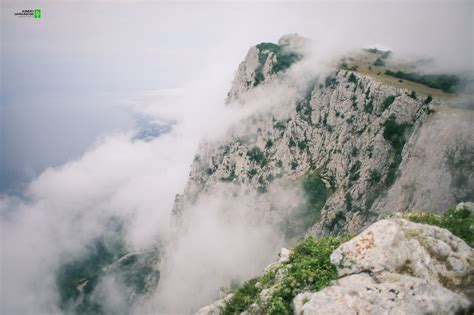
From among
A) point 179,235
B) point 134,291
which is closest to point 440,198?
point 179,235

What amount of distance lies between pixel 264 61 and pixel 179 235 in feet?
215

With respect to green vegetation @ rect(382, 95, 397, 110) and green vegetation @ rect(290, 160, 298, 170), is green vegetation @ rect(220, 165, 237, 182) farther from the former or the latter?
green vegetation @ rect(382, 95, 397, 110)

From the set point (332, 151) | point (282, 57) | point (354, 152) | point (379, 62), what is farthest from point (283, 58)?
point (354, 152)

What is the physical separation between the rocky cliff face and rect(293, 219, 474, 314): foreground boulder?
28.3m

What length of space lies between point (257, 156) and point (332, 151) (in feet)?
83.4

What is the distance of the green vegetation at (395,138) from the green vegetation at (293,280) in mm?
37185

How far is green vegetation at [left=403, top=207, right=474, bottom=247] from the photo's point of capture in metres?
19.8

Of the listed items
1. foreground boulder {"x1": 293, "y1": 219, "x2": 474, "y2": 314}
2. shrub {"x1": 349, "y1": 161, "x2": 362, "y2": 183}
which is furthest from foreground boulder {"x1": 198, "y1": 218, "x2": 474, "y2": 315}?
shrub {"x1": 349, "y1": 161, "x2": 362, "y2": 183}

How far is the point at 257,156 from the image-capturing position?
9156 cm

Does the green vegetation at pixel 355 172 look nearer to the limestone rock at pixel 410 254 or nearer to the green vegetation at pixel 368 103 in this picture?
the green vegetation at pixel 368 103

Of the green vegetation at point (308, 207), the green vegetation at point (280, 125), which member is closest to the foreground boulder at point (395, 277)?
the green vegetation at point (308, 207)

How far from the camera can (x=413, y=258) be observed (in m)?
16.8

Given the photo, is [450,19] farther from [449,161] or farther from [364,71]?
[449,161]

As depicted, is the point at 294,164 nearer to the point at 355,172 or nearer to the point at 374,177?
the point at 355,172
